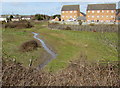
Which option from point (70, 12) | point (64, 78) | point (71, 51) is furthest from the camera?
point (70, 12)

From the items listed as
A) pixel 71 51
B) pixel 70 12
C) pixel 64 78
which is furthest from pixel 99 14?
pixel 64 78

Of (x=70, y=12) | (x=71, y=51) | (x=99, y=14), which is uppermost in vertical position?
(x=70, y=12)

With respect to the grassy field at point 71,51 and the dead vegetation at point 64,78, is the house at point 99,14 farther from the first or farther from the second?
the dead vegetation at point 64,78

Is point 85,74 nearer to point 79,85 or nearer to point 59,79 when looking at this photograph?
point 79,85

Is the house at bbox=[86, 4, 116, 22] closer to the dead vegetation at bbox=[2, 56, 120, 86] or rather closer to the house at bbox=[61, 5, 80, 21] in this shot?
the house at bbox=[61, 5, 80, 21]

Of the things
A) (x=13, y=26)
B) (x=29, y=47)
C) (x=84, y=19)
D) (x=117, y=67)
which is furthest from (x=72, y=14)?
(x=117, y=67)

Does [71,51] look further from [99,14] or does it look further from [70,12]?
[70,12]

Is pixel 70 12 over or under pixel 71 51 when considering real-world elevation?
over

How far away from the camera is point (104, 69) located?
A: 5.29 meters

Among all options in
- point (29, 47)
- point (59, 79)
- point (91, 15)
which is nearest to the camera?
point (59, 79)

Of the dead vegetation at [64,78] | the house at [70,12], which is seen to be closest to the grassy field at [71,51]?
the dead vegetation at [64,78]

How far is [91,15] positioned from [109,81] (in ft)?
148

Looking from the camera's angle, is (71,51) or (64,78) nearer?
(64,78)

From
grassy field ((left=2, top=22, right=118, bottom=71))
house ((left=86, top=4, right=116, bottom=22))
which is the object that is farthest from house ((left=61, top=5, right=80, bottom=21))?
grassy field ((left=2, top=22, right=118, bottom=71))
